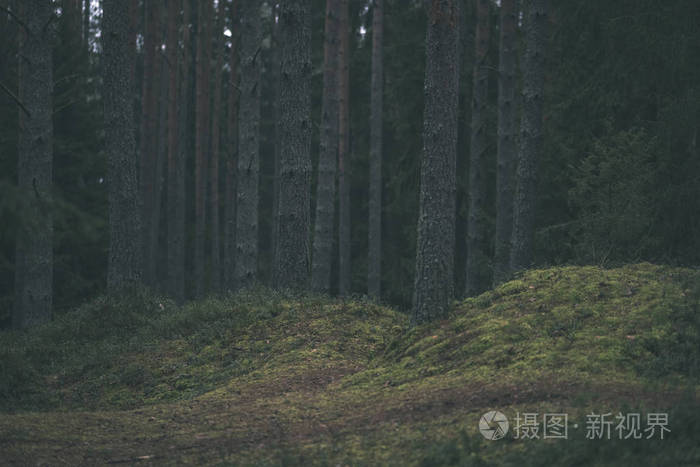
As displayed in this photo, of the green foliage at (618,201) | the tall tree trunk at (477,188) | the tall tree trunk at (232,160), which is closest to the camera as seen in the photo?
the green foliage at (618,201)

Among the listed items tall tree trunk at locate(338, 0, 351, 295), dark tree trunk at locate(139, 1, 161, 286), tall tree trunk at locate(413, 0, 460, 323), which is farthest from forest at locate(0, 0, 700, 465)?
dark tree trunk at locate(139, 1, 161, 286)

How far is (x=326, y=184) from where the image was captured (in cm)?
1720

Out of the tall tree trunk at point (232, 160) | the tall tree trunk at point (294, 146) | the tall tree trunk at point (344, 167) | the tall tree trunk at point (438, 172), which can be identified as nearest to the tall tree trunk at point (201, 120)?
the tall tree trunk at point (232, 160)

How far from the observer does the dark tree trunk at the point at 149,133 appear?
95.9ft

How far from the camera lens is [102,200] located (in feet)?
83.1

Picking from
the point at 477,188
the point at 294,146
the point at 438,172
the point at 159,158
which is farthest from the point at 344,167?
the point at 438,172

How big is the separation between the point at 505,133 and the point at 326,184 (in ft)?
16.5

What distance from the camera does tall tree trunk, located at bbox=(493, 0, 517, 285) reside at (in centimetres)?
1831

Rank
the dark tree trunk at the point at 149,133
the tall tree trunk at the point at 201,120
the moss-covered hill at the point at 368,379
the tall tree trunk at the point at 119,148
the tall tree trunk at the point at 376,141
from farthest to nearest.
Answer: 1. the dark tree trunk at the point at 149,133
2. the tall tree trunk at the point at 201,120
3. the tall tree trunk at the point at 376,141
4. the tall tree trunk at the point at 119,148
5. the moss-covered hill at the point at 368,379

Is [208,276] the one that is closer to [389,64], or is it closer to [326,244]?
[389,64]

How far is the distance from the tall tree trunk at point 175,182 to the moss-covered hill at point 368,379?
15.6 m

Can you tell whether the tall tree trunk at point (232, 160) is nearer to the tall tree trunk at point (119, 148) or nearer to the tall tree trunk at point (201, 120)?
the tall tree trunk at point (201, 120)

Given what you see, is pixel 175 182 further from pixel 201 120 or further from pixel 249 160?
pixel 249 160

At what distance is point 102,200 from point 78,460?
19.8 metres
